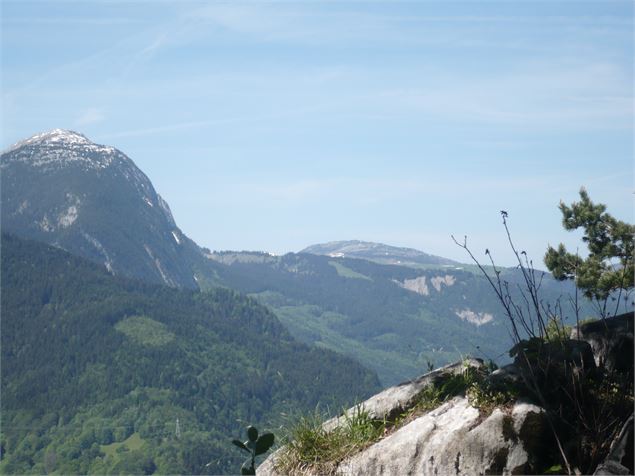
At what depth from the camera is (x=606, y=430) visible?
7.29 meters

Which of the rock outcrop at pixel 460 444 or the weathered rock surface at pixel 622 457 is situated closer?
the weathered rock surface at pixel 622 457

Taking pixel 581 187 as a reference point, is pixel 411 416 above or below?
below

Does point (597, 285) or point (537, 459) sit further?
point (597, 285)

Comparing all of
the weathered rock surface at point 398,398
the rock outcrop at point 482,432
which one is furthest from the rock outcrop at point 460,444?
the weathered rock surface at point 398,398

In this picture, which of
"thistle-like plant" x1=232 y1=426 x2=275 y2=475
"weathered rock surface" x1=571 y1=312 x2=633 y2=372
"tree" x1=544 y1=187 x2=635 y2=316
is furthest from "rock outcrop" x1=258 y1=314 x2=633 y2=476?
"tree" x1=544 y1=187 x2=635 y2=316

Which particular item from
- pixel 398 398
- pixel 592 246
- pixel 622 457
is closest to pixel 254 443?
pixel 622 457

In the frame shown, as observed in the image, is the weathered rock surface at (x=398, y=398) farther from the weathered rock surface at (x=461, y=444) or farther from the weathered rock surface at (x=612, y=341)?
the weathered rock surface at (x=612, y=341)

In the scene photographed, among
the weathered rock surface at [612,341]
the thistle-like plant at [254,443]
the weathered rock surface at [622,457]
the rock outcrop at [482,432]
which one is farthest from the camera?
the weathered rock surface at [612,341]

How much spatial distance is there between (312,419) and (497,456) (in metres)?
2.43

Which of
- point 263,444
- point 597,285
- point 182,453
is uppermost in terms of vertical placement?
point 263,444

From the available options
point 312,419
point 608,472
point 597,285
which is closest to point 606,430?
point 608,472

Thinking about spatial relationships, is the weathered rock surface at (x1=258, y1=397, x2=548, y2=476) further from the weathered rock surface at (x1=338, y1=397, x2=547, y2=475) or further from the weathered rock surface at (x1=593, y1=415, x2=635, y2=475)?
the weathered rock surface at (x1=593, y1=415, x2=635, y2=475)

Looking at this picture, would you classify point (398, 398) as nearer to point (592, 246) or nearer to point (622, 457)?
point (622, 457)

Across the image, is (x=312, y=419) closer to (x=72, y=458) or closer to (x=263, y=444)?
(x=263, y=444)
